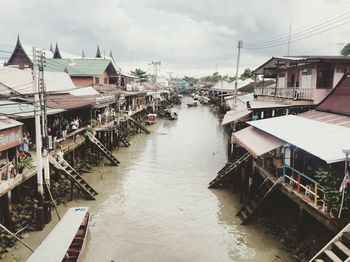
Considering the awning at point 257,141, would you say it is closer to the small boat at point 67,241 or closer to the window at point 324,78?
the window at point 324,78

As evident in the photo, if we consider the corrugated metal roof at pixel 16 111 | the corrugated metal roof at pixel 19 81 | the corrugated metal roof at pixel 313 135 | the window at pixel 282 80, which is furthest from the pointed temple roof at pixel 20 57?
the corrugated metal roof at pixel 313 135

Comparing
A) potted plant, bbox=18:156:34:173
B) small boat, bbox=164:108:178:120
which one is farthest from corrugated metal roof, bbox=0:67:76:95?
small boat, bbox=164:108:178:120

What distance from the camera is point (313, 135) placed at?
13891mm

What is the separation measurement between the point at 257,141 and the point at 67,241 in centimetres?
1027

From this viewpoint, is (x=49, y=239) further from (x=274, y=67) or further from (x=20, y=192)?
(x=274, y=67)

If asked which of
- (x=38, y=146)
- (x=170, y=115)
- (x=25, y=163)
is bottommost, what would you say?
(x=170, y=115)

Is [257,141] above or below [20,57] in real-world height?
below

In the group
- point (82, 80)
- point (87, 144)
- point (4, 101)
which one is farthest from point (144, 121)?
point (4, 101)

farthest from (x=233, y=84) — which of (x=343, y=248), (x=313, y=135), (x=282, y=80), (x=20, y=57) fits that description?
(x=343, y=248)

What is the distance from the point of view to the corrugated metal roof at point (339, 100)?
1749 centimetres

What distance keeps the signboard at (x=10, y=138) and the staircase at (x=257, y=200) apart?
11.2 m

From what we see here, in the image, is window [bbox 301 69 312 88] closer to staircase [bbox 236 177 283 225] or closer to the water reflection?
staircase [bbox 236 177 283 225]

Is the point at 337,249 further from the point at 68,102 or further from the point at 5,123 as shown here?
the point at 68,102

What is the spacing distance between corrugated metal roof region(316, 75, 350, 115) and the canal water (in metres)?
7.34
